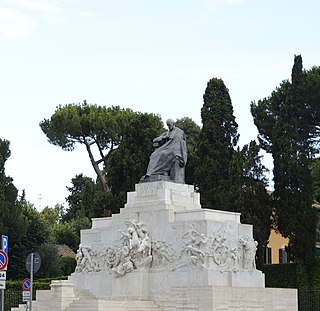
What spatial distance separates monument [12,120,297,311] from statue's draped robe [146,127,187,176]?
0.11 ft

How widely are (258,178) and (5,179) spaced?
11995 millimetres

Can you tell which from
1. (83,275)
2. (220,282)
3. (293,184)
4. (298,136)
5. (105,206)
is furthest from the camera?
(105,206)

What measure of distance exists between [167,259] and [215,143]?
450 inches

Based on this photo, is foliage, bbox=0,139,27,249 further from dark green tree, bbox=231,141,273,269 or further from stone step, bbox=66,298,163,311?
stone step, bbox=66,298,163,311

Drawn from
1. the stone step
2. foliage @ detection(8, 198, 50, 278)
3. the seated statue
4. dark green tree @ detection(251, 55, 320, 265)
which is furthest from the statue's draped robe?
foliage @ detection(8, 198, 50, 278)

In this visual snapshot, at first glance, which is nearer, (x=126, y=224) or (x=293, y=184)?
(x=126, y=224)

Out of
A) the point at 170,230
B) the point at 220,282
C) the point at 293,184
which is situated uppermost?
the point at 293,184

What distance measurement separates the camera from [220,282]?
77.2 feet

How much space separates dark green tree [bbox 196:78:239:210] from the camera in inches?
1337

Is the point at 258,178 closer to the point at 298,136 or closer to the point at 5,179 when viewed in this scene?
the point at 298,136

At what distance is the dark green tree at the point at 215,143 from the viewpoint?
34.0 m

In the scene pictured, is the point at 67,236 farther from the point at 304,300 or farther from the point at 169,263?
the point at 169,263

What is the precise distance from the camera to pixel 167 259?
2408 centimetres

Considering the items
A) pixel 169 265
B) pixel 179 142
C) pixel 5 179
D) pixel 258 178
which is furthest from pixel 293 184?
pixel 5 179
